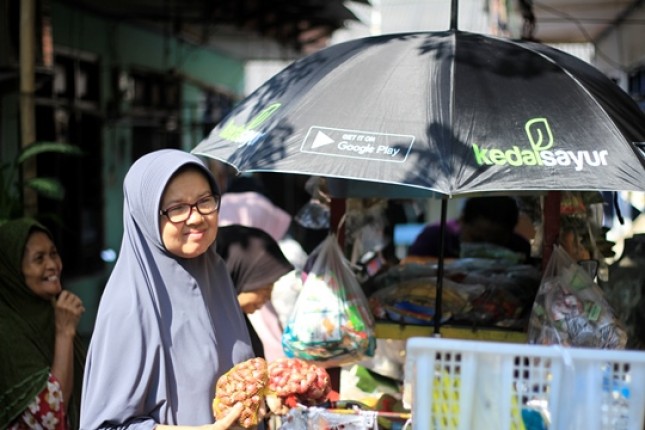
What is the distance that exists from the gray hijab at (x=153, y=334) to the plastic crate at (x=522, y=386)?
33.2 inches

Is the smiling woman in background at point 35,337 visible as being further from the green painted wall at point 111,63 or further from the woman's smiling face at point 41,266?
the green painted wall at point 111,63

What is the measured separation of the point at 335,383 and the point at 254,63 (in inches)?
608

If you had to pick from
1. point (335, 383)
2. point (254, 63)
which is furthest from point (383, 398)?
point (254, 63)

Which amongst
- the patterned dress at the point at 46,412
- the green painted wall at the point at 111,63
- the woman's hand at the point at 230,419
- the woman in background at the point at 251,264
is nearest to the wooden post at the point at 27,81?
the woman in background at the point at 251,264

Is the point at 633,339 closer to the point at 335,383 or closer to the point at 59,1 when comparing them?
the point at 335,383

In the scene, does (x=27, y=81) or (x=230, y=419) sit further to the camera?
(x=27, y=81)

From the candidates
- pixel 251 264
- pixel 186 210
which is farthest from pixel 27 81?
pixel 186 210

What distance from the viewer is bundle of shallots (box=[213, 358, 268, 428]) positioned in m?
2.33

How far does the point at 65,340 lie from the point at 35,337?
0.14 meters

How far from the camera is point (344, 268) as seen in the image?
11.7 feet

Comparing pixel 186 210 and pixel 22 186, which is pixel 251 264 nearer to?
pixel 186 210

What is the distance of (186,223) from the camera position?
8.16 feet

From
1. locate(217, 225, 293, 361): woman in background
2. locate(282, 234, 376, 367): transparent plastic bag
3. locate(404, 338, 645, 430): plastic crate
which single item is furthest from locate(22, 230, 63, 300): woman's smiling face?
locate(404, 338, 645, 430): plastic crate

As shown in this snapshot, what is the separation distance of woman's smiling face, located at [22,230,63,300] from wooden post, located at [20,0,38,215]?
5.30 feet
